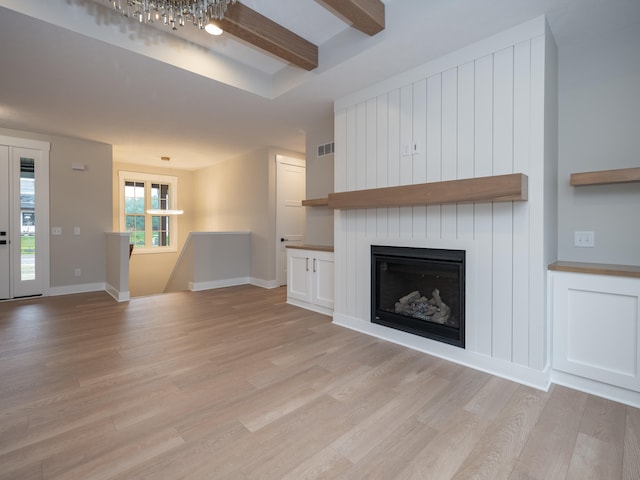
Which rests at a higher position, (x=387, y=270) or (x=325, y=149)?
(x=325, y=149)

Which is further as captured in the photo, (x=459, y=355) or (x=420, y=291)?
(x=420, y=291)

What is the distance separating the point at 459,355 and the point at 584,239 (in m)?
1.29

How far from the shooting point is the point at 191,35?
9.11ft

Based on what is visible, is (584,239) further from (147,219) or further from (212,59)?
(147,219)

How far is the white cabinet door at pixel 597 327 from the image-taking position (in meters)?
1.94

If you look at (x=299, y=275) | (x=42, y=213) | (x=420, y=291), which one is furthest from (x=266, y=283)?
(x=42, y=213)

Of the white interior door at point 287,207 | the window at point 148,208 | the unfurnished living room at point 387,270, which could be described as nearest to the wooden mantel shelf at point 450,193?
the unfurnished living room at point 387,270

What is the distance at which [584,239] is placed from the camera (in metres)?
2.43

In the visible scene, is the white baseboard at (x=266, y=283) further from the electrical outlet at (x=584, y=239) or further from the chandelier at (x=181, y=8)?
the electrical outlet at (x=584, y=239)

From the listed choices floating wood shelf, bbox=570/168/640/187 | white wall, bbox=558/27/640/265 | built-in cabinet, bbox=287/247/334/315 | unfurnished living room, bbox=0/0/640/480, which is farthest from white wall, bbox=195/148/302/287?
floating wood shelf, bbox=570/168/640/187

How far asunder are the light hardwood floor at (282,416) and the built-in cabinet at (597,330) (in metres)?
0.12

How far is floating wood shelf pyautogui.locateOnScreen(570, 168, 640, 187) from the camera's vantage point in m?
2.04

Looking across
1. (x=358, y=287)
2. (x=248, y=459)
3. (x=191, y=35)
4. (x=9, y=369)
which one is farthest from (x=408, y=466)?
(x=191, y=35)

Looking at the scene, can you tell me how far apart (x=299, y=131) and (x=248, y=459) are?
14.0 ft
